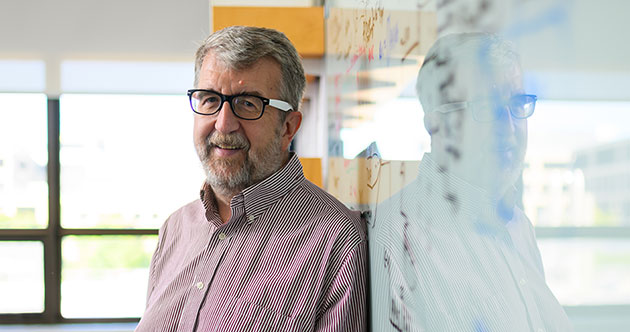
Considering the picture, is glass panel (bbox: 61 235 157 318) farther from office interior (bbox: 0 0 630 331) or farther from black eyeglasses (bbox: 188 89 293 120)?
black eyeglasses (bbox: 188 89 293 120)

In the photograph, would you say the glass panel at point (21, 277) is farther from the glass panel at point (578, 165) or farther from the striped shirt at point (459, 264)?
the glass panel at point (578, 165)

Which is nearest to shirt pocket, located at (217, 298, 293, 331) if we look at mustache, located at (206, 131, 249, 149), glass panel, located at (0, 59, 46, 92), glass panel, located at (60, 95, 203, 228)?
mustache, located at (206, 131, 249, 149)

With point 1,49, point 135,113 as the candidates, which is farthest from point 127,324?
point 1,49

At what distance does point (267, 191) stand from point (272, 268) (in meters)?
0.18

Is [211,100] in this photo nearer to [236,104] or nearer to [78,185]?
[236,104]

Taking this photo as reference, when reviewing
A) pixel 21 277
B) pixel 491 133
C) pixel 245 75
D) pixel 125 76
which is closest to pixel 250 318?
pixel 245 75

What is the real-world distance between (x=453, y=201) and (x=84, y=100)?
3.35 m

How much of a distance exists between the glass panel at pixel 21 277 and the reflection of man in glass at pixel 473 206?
3443 mm

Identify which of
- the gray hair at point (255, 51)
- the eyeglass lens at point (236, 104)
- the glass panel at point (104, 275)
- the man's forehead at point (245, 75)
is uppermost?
the gray hair at point (255, 51)

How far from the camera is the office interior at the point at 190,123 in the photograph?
0.22 metres

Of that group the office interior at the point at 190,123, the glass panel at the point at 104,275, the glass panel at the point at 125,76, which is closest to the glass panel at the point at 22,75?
the office interior at the point at 190,123

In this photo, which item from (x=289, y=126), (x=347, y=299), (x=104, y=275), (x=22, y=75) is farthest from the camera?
(x=104, y=275)

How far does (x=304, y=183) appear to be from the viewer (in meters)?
1.14

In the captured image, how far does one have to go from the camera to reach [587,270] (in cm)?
23
